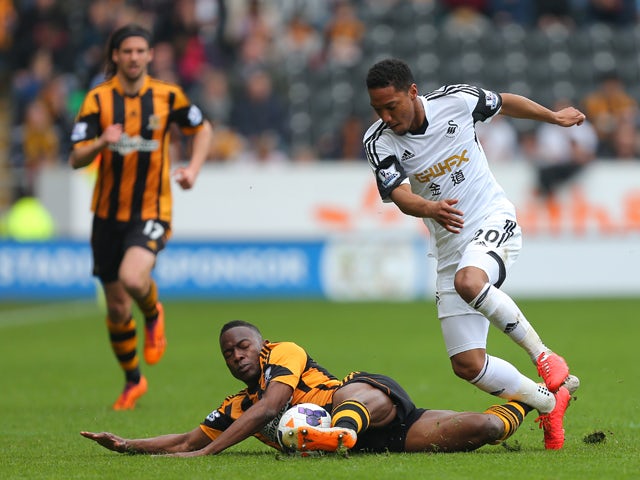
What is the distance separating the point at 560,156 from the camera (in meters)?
20.2

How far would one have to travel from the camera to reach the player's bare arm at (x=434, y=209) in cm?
664

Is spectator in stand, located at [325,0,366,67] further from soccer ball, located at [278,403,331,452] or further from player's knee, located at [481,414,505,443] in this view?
soccer ball, located at [278,403,331,452]

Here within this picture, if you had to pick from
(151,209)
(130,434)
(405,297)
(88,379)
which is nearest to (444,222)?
(130,434)

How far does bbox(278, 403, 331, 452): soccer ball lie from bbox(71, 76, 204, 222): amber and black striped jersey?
3387 mm

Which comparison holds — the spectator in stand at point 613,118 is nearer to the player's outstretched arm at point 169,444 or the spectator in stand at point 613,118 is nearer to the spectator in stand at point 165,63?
the spectator in stand at point 165,63

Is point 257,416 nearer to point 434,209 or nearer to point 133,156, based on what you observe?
point 434,209

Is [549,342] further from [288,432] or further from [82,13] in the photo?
[82,13]

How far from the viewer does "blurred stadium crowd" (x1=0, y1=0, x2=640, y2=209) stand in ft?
67.8

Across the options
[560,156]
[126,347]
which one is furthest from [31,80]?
[126,347]

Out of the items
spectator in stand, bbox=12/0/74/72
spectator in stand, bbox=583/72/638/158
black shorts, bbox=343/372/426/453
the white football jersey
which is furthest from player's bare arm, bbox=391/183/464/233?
spectator in stand, bbox=12/0/74/72

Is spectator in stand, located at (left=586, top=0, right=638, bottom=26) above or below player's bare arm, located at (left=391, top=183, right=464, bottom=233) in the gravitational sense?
above

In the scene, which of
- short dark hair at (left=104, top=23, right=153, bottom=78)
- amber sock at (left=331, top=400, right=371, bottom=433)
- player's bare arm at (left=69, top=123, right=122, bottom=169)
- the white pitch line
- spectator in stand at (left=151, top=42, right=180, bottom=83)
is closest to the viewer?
amber sock at (left=331, top=400, right=371, bottom=433)

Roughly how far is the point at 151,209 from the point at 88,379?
7.87 feet

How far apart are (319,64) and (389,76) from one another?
50.4 feet
